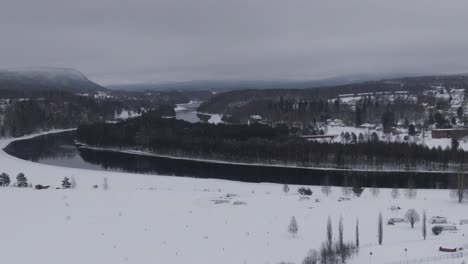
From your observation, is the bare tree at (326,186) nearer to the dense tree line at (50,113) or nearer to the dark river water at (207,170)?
the dark river water at (207,170)

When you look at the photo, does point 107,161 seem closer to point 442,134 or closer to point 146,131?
point 146,131

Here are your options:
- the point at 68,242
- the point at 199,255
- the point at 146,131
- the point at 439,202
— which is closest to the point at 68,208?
the point at 68,242

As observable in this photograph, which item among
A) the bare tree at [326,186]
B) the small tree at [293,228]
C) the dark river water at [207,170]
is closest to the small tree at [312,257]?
the small tree at [293,228]

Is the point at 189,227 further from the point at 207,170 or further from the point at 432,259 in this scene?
the point at 207,170

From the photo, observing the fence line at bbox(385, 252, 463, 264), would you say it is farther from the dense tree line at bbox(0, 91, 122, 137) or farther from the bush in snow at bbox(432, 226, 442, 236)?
the dense tree line at bbox(0, 91, 122, 137)

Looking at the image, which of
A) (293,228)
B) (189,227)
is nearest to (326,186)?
(293,228)
